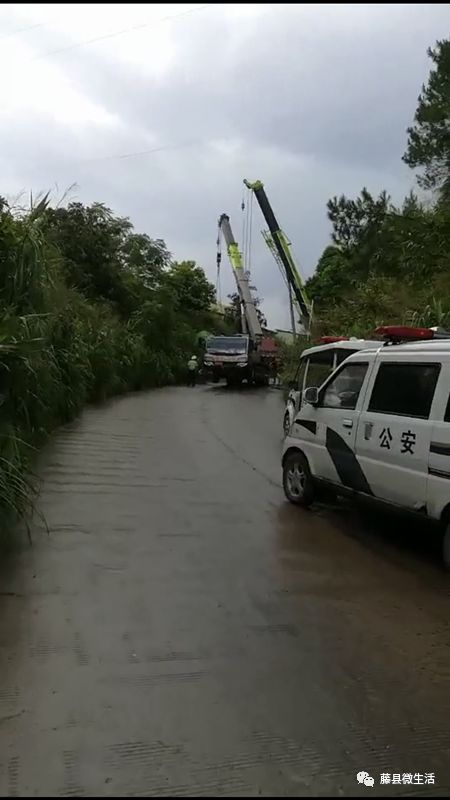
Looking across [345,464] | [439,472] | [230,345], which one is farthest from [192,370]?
[439,472]

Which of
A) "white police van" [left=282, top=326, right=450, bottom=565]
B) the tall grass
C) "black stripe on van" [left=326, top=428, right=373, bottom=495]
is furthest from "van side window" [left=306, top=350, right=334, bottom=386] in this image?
the tall grass

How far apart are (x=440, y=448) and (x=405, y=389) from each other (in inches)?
32.8

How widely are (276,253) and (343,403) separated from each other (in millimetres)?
36232

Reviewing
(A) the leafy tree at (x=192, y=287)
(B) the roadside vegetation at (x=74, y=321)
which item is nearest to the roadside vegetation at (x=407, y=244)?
(B) the roadside vegetation at (x=74, y=321)

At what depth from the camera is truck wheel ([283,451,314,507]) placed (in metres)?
A: 7.95

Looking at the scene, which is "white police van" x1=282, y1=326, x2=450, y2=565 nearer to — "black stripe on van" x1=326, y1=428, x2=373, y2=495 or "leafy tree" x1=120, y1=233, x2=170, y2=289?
"black stripe on van" x1=326, y1=428, x2=373, y2=495

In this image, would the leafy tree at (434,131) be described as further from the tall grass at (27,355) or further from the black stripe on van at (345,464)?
the black stripe on van at (345,464)

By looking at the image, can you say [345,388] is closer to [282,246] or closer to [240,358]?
[240,358]

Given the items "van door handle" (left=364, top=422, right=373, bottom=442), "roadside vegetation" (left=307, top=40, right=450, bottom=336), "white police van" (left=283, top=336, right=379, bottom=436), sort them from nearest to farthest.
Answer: "van door handle" (left=364, top=422, right=373, bottom=442) < "white police van" (left=283, top=336, right=379, bottom=436) < "roadside vegetation" (left=307, top=40, right=450, bottom=336)

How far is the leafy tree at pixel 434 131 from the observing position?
2617cm

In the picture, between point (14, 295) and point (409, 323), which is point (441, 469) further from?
point (409, 323)

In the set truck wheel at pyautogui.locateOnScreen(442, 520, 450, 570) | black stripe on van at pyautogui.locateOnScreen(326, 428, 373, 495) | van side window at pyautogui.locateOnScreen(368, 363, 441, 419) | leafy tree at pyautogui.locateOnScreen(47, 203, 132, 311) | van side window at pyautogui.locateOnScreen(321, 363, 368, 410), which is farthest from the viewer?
leafy tree at pyautogui.locateOnScreen(47, 203, 132, 311)

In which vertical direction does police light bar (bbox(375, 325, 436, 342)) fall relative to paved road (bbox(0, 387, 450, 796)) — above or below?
above

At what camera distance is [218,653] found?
4180 millimetres
